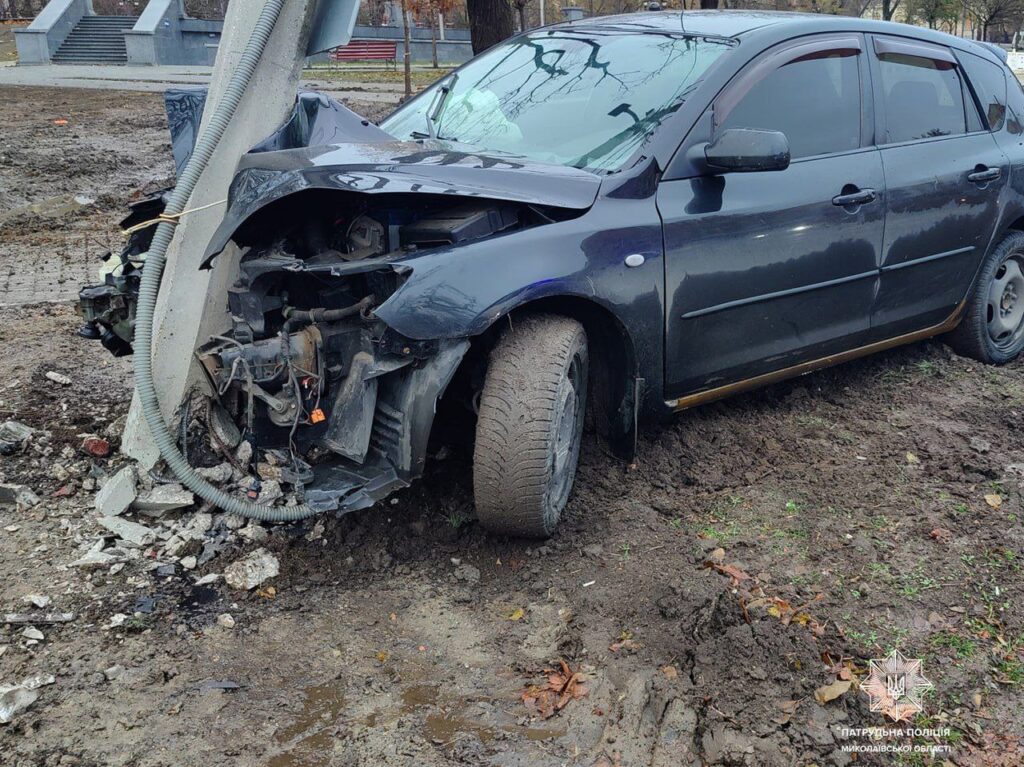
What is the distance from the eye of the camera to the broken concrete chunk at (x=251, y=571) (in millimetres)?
3584

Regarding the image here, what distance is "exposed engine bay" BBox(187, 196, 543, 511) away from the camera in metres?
3.40

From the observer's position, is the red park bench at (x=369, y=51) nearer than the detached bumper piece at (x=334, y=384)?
No

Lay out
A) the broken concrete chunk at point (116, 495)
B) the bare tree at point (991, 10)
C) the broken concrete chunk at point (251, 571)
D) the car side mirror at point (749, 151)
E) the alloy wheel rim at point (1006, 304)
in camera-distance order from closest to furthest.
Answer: the broken concrete chunk at point (251, 571) → the car side mirror at point (749, 151) → the broken concrete chunk at point (116, 495) → the alloy wheel rim at point (1006, 304) → the bare tree at point (991, 10)

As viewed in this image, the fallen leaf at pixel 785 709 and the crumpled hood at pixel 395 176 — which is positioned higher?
the crumpled hood at pixel 395 176

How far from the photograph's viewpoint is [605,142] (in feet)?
13.1

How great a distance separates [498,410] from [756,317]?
1.36 meters

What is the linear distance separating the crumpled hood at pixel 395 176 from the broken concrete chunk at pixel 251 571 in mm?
1144

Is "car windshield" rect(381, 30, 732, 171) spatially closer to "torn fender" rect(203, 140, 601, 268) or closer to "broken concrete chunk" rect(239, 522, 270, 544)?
"torn fender" rect(203, 140, 601, 268)

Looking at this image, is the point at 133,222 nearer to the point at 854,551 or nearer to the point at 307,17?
the point at 307,17

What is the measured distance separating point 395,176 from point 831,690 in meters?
2.23

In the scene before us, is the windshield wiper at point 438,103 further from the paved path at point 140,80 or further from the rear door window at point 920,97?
the paved path at point 140,80

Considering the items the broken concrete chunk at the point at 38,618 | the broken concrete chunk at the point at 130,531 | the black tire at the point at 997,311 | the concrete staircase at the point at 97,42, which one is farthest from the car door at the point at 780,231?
the concrete staircase at the point at 97,42

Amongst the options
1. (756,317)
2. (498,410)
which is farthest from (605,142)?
(498,410)

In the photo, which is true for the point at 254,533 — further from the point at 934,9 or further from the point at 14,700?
the point at 934,9
